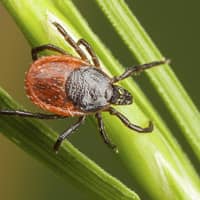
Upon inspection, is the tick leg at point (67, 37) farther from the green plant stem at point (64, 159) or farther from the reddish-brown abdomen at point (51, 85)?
the reddish-brown abdomen at point (51, 85)

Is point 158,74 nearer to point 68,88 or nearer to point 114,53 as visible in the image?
point 68,88

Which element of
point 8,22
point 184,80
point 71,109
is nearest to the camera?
point 71,109

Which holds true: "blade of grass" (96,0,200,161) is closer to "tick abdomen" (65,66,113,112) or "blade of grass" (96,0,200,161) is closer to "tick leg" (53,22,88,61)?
"tick leg" (53,22,88,61)

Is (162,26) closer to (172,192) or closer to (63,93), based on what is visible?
(63,93)

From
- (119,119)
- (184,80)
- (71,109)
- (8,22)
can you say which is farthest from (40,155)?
(8,22)

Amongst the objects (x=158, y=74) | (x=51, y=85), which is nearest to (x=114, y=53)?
(x=51, y=85)

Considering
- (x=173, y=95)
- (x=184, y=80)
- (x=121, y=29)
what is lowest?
(x=184, y=80)

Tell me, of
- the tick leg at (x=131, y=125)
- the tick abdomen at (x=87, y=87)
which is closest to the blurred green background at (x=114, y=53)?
the tick abdomen at (x=87, y=87)
